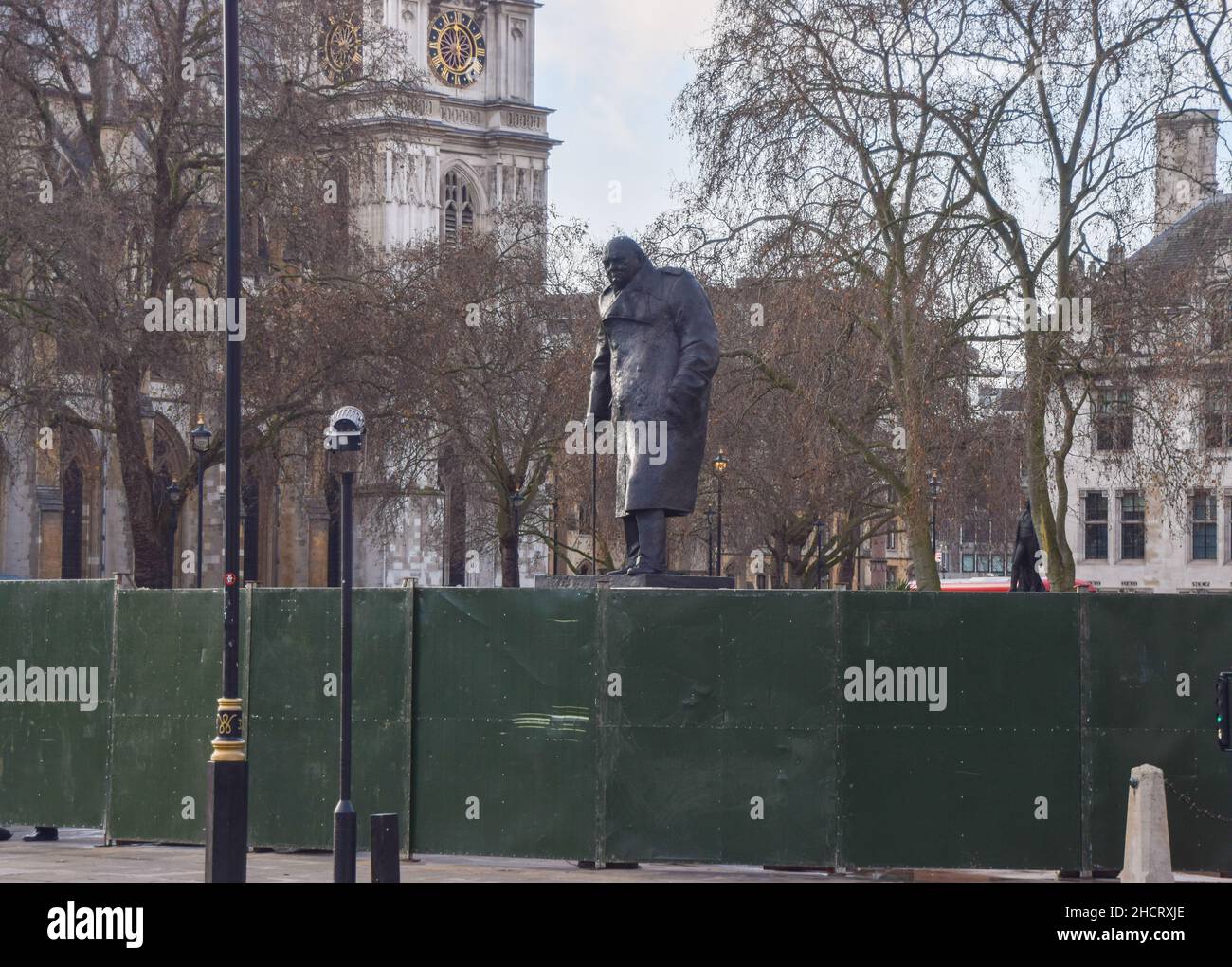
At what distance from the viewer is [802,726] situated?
1620cm

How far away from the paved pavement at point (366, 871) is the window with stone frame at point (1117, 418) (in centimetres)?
1659

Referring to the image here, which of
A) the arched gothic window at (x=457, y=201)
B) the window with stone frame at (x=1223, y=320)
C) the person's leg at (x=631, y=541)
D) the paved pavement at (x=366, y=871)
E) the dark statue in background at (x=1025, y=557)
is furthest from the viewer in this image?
the arched gothic window at (x=457, y=201)

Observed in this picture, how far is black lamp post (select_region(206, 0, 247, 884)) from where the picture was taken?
1508 centimetres

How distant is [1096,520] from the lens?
8556cm

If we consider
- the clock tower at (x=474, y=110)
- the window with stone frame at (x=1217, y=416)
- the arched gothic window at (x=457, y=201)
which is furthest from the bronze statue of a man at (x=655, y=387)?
the arched gothic window at (x=457, y=201)

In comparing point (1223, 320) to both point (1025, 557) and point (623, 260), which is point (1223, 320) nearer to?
point (1025, 557)

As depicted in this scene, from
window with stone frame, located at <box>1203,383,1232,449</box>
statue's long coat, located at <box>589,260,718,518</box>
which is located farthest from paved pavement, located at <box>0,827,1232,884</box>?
window with stone frame, located at <box>1203,383,1232,449</box>

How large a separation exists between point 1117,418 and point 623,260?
59.7 feet

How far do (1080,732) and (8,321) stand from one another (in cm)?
2244

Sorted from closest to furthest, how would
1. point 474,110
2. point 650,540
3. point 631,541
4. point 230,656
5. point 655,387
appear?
point 230,656
point 655,387
point 650,540
point 631,541
point 474,110

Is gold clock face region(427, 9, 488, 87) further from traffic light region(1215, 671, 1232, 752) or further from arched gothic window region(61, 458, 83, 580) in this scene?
traffic light region(1215, 671, 1232, 752)

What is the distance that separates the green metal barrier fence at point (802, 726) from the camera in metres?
16.0

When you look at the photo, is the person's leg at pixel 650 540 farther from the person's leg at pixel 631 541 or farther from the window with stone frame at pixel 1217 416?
the window with stone frame at pixel 1217 416

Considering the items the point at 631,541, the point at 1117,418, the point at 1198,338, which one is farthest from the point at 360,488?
the point at 631,541
